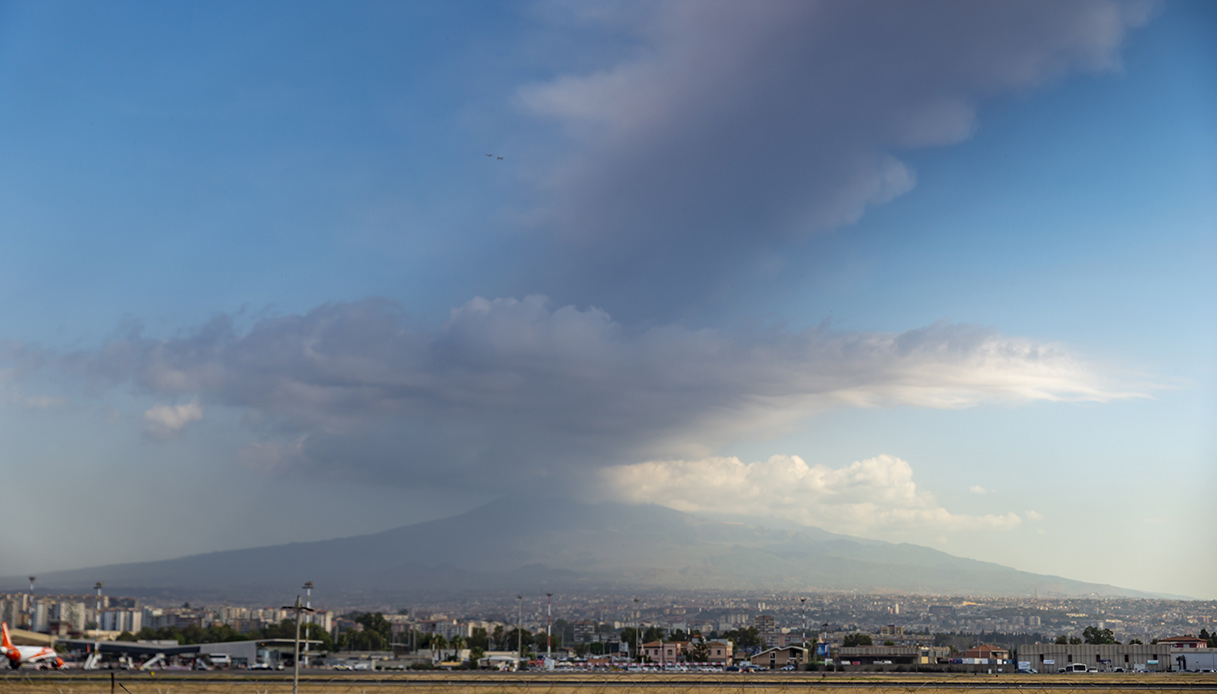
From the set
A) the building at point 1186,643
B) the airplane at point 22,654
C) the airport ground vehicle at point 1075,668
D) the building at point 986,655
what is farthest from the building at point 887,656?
the airplane at point 22,654

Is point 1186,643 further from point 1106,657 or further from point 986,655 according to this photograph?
point 986,655

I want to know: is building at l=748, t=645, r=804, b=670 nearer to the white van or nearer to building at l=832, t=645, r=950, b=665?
building at l=832, t=645, r=950, b=665

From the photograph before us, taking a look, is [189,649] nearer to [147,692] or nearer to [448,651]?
[448,651]

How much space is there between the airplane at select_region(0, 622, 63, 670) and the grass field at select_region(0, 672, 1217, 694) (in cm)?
1277

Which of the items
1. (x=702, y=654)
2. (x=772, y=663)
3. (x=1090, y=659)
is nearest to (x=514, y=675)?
(x=772, y=663)

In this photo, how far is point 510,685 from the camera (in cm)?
7038

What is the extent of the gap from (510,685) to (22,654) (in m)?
53.5

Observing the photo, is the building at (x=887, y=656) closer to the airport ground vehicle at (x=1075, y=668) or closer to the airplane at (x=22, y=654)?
the airport ground vehicle at (x=1075, y=668)

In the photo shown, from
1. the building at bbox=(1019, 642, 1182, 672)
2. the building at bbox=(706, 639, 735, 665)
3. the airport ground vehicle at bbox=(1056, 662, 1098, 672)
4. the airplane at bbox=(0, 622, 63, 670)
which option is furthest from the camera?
the building at bbox=(706, 639, 735, 665)

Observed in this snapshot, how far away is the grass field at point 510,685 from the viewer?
212 ft

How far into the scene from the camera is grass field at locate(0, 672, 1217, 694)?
212 feet

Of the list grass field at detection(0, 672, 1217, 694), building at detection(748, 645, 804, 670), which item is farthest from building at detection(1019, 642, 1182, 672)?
grass field at detection(0, 672, 1217, 694)

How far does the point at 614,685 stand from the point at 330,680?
24.2 metres

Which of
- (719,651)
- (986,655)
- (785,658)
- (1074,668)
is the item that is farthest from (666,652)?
(1074,668)
